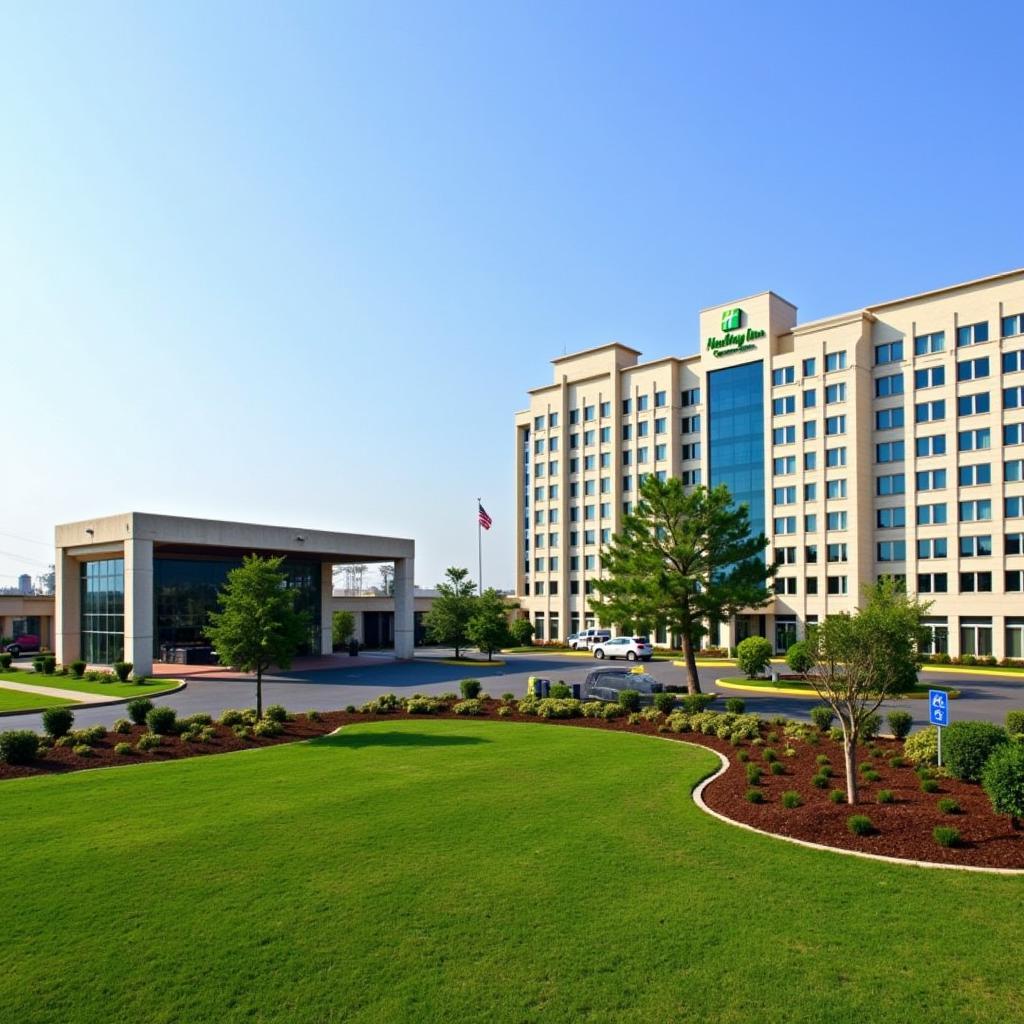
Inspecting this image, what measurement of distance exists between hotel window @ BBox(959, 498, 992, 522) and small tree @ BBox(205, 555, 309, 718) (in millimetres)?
44507

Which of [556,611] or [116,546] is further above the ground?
[116,546]

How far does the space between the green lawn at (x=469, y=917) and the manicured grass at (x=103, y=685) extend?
854 inches

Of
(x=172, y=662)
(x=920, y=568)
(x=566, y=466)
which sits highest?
(x=566, y=466)

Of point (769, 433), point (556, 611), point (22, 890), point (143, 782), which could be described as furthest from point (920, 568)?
point (22, 890)

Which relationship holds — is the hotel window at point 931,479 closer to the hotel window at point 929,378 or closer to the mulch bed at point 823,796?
the hotel window at point 929,378

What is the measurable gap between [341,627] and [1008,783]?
6066 cm

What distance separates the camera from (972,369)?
52.3m

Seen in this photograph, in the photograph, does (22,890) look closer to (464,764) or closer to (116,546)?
(464,764)

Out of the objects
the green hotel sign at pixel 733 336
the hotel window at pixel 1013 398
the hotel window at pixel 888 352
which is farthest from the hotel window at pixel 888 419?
the green hotel sign at pixel 733 336

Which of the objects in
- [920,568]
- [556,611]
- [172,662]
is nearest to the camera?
[172,662]

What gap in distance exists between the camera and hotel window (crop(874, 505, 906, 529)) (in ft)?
183

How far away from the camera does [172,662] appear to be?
167 ft

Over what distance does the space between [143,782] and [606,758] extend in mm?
9836

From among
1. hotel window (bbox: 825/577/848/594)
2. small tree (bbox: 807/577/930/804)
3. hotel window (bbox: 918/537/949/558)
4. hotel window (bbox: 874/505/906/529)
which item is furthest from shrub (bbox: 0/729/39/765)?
hotel window (bbox: 874/505/906/529)
